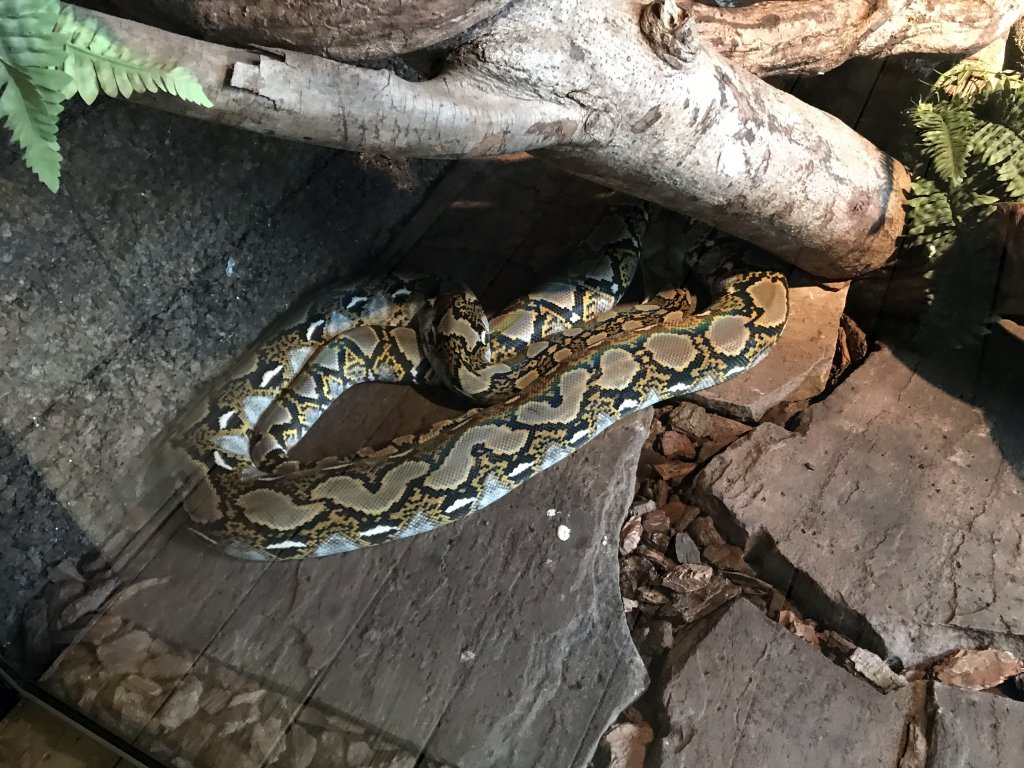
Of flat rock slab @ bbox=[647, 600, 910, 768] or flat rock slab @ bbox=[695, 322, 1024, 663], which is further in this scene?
flat rock slab @ bbox=[695, 322, 1024, 663]

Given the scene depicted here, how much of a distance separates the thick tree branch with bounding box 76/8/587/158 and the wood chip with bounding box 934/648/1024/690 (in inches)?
77.5

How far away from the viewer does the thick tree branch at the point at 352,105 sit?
1517mm

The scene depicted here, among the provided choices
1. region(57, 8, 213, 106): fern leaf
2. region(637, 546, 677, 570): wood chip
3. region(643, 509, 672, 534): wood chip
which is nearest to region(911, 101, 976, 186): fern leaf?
region(643, 509, 672, 534): wood chip

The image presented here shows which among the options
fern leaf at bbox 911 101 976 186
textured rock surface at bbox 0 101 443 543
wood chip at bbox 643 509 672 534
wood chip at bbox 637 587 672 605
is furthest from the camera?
fern leaf at bbox 911 101 976 186

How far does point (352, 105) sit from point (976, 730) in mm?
2389

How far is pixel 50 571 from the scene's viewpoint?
2.31 m

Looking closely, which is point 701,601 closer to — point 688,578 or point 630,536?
point 688,578

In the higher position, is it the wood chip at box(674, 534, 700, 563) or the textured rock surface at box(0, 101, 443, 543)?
the textured rock surface at box(0, 101, 443, 543)

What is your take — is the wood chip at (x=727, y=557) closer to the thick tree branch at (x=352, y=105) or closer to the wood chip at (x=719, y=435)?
the wood chip at (x=719, y=435)

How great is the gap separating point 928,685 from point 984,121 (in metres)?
2.05

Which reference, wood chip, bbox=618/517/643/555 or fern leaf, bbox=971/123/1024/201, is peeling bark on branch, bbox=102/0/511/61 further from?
fern leaf, bbox=971/123/1024/201

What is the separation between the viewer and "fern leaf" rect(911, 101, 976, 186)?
272cm

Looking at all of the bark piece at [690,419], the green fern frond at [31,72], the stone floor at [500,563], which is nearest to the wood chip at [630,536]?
the stone floor at [500,563]

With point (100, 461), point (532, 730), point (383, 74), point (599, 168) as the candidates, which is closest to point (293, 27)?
point (383, 74)
